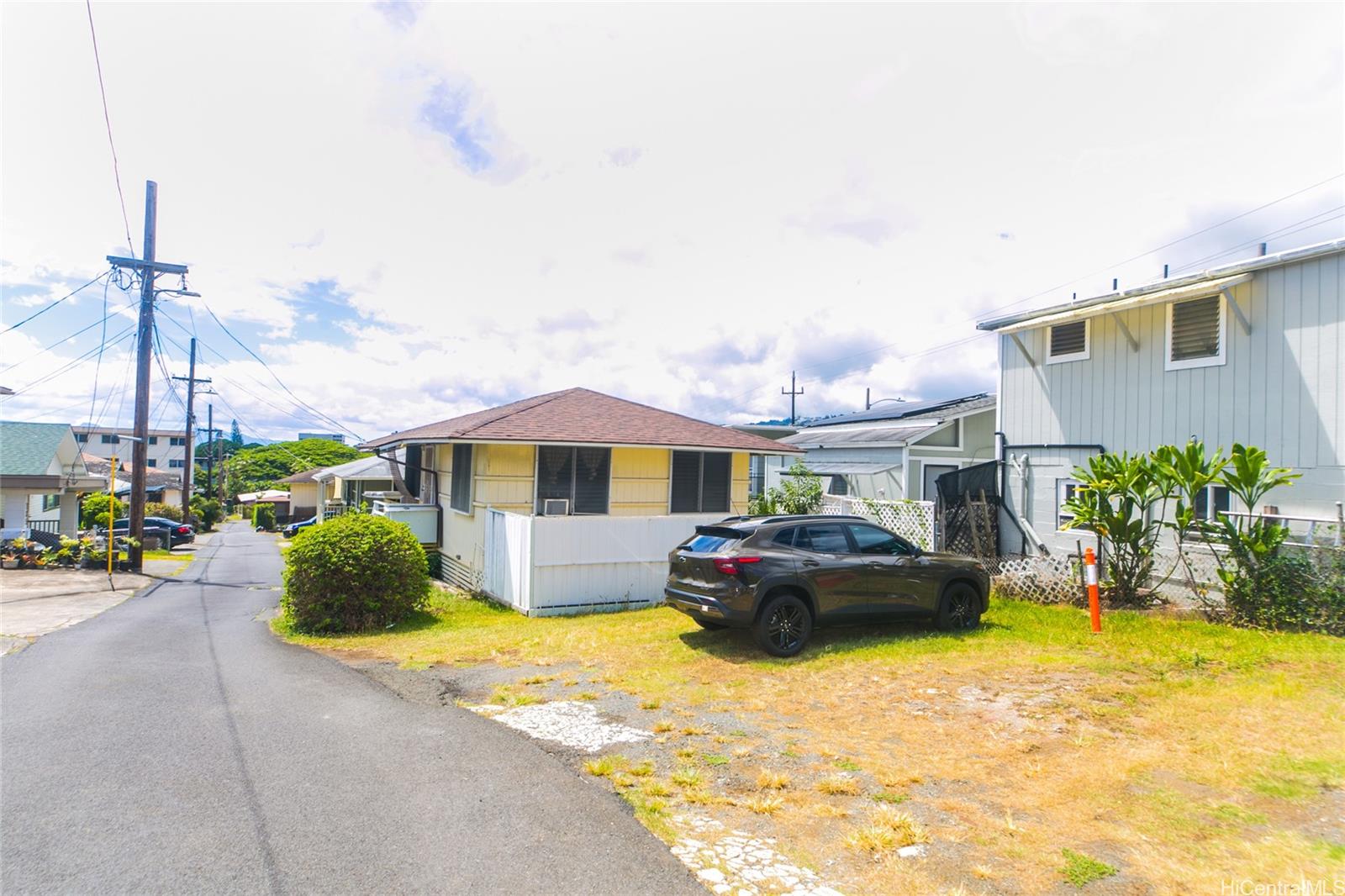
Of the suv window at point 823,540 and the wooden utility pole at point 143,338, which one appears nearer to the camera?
the suv window at point 823,540

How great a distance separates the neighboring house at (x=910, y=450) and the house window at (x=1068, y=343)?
505cm

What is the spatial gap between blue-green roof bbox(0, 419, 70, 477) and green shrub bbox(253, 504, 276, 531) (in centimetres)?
2287

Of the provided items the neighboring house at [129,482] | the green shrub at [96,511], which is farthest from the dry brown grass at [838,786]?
the green shrub at [96,511]

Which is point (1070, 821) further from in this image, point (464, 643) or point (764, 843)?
point (464, 643)

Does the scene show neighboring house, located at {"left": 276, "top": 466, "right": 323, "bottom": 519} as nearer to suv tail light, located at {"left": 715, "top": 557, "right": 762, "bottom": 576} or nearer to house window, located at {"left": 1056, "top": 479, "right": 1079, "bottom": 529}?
suv tail light, located at {"left": 715, "top": 557, "right": 762, "bottom": 576}

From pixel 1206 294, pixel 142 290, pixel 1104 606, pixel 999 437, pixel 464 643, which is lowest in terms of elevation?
pixel 464 643

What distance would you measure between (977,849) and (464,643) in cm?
772

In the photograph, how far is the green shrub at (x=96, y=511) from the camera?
31545 millimetres

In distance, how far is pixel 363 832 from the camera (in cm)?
404

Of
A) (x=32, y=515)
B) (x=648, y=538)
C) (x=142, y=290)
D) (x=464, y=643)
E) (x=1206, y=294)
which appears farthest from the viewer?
(x=32, y=515)

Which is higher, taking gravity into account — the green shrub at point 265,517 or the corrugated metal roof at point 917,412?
the corrugated metal roof at point 917,412

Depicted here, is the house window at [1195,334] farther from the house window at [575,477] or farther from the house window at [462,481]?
the house window at [462,481]

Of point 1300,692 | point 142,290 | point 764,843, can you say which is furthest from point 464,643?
point 142,290

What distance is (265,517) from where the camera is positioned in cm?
4953
